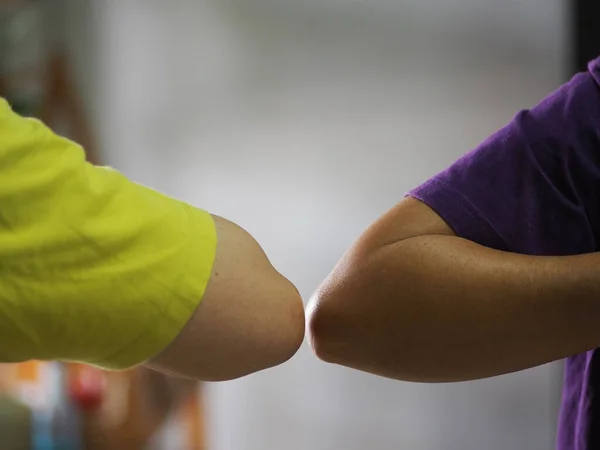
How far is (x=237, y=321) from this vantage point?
0.32 m

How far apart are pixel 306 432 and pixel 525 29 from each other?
2.63 feet

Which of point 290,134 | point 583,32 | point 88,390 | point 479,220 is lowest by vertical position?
point 88,390

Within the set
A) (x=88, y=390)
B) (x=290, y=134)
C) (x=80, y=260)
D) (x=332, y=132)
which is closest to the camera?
(x=80, y=260)

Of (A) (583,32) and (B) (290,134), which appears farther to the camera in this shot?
(B) (290,134)

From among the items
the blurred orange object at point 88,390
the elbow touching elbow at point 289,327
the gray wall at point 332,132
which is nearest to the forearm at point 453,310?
the elbow touching elbow at point 289,327

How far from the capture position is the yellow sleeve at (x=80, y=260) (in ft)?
0.93

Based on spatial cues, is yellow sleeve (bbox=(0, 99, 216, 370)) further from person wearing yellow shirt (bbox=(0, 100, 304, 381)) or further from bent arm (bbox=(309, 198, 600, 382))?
bent arm (bbox=(309, 198, 600, 382))

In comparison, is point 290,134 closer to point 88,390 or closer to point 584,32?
point 584,32

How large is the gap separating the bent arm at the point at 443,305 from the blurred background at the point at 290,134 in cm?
46

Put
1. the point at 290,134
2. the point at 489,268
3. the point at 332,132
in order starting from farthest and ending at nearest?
the point at 290,134
the point at 332,132
the point at 489,268

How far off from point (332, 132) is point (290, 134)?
0.13m

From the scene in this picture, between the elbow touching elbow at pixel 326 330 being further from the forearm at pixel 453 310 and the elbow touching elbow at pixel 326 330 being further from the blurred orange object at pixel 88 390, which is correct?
the blurred orange object at pixel 88 390

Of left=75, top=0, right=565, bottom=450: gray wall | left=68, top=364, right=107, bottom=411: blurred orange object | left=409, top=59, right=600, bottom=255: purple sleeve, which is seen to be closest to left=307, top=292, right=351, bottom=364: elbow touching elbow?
left=409, top=59, right=600, bottom=255: purple sleeve

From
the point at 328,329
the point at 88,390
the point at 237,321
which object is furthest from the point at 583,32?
the point at 88,390
